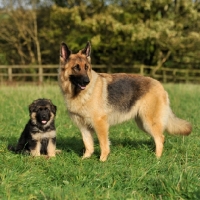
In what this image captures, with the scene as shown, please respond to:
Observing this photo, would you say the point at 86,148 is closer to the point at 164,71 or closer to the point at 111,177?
the point at 111,177

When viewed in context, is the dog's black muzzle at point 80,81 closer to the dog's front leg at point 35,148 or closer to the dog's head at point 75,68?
the dog's head at point 75,68

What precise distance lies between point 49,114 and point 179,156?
2378 mm

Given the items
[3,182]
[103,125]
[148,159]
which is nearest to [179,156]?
[148,159]

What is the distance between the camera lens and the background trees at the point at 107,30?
25.8 meters

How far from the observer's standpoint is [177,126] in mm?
6801

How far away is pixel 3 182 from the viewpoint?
166 inches

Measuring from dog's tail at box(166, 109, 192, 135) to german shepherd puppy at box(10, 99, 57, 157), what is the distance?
2266 millimetres

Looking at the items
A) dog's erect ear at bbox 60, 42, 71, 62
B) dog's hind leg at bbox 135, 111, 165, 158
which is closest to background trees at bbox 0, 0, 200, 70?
dog's hind leg at bbox 135, 111, 165, 158

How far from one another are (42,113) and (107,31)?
22562 millimetres

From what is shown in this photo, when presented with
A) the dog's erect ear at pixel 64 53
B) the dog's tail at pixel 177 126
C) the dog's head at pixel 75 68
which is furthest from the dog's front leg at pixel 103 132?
the dog's tail at pixel 177 126

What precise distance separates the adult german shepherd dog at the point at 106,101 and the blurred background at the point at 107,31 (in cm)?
1869

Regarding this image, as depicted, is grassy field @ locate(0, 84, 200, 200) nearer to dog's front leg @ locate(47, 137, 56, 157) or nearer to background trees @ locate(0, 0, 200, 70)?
dog's front leg @ locate(47, 137, 56, 157)

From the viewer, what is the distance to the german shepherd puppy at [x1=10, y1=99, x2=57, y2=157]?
243 inches

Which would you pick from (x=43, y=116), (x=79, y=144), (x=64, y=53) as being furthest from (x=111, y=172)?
(x=79, y=144)
